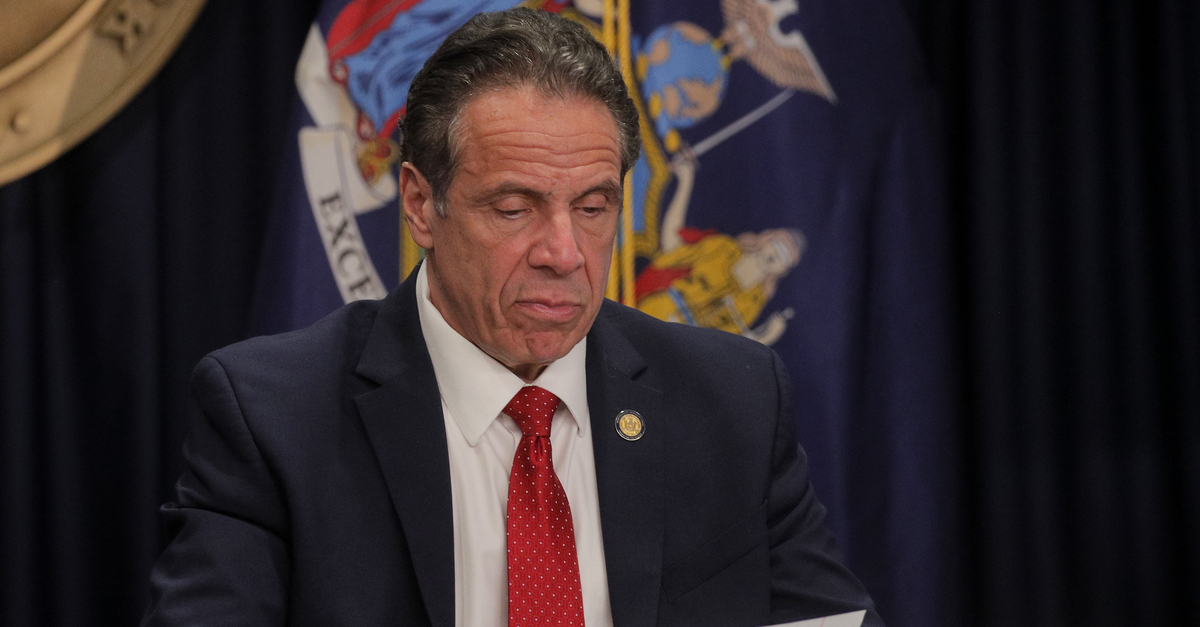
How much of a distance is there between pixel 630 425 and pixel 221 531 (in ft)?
1.77

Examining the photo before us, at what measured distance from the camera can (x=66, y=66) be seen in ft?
7.87

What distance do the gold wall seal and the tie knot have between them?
1425 mm

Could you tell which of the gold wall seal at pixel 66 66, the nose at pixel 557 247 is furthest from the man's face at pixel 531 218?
the gold wall seal at pixel 66 66

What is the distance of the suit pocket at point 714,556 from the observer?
1482 millimetres

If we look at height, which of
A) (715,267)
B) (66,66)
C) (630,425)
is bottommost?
(630,425)

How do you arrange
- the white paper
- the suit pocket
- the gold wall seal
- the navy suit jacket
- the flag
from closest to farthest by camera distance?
the white paper < the navy suit jacket < the suit pocket < the gold wall seal < the flag

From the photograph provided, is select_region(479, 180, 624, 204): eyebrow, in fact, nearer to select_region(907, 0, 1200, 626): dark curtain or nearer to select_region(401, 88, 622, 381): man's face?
select_region(401, 88, 622, 381): man's face

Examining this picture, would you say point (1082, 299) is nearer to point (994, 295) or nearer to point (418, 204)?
point (994, 295)

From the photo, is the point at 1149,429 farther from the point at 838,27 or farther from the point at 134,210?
the point at 134,210

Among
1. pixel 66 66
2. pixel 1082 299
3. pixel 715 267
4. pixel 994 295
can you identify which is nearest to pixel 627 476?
pixel 715 267

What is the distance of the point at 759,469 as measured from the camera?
159cm

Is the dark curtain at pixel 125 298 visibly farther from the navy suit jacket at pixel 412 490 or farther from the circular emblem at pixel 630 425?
the circular emblem at pixel 630 425

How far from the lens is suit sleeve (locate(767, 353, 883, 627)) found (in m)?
1.56

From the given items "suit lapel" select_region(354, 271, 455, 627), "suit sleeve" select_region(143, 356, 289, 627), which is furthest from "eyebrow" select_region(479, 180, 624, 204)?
"suit sleeve" select_region(143, 356, 289, 627)
